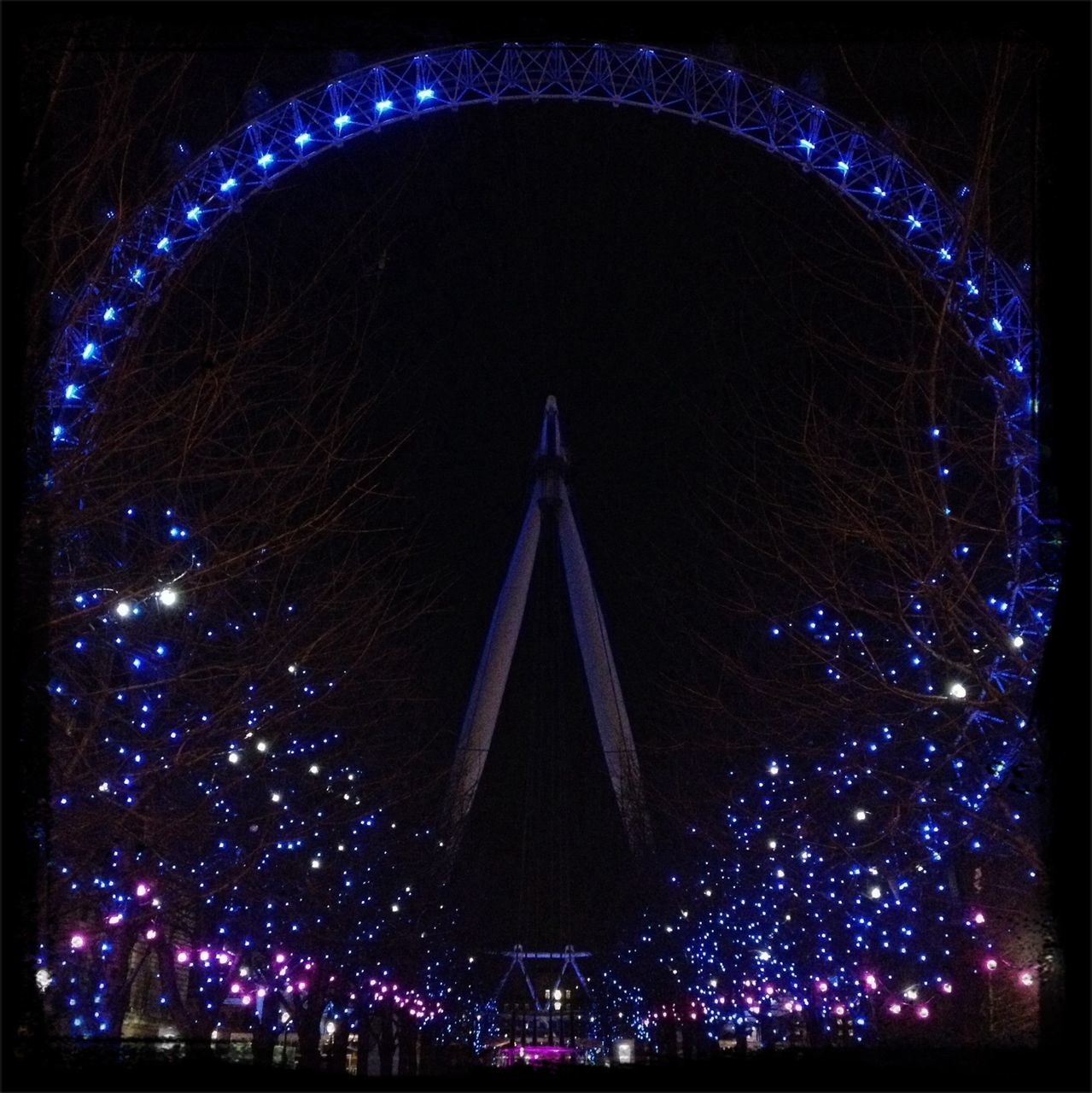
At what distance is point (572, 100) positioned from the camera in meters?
19.3

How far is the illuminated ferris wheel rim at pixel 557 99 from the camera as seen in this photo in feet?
42.4

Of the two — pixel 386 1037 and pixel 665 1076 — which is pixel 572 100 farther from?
pixel 386 1037

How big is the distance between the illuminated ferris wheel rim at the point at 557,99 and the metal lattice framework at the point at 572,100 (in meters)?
0.03

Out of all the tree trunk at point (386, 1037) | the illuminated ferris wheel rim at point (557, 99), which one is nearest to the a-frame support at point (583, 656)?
the tree trunk at point (386, 1037)

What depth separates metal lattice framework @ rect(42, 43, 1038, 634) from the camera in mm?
12414

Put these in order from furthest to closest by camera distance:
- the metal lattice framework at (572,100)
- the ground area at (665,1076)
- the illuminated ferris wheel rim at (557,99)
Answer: the illuminated ferris wheel rim at (557,99), the metal lattice framework at (572,100), the ground area at (665,1076)

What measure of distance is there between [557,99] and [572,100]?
2.80ft

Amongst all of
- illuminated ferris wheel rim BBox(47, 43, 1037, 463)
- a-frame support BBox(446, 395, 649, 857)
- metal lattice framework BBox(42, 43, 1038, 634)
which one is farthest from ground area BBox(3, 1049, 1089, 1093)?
a-frame support BBox(446, 395, 649, 857)

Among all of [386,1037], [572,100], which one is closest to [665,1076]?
[572,100]

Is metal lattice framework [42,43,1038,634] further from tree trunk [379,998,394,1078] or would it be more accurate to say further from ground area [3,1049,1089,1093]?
tree trunk [379,998,394,1078]

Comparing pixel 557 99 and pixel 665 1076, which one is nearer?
pixel 665 1076

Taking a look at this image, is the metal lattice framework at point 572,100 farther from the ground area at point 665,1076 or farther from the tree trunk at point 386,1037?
the tree trunk at point 386,1037

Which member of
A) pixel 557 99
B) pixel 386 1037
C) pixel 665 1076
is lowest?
pixel 386 1037

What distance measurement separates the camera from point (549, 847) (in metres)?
111
